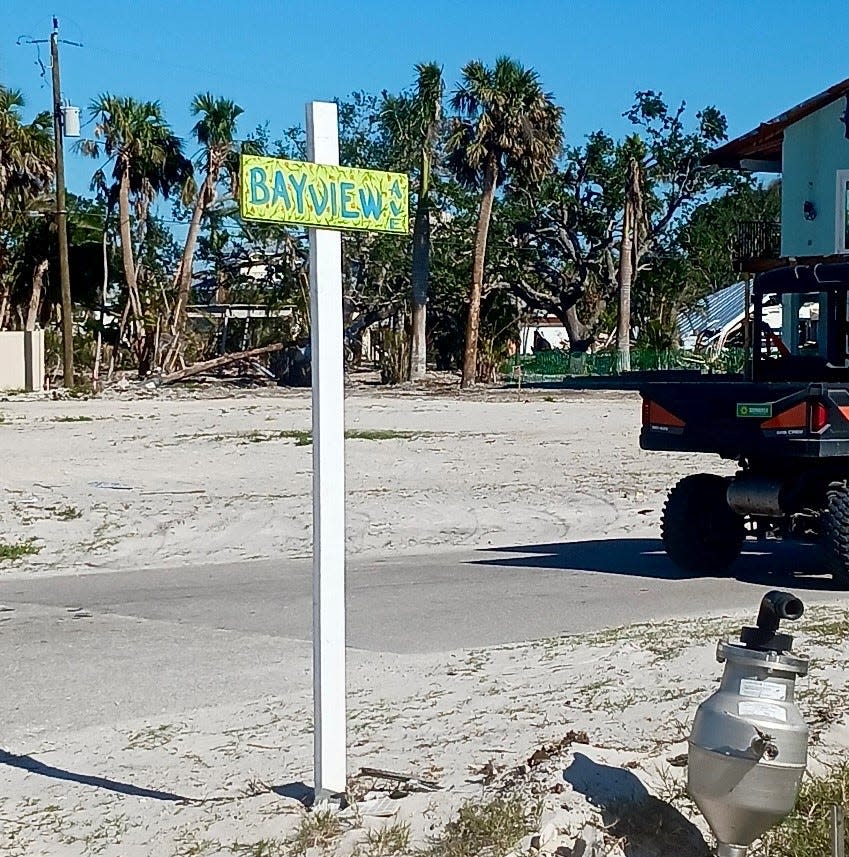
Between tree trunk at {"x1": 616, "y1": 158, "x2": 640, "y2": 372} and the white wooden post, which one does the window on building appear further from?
the white wooden post

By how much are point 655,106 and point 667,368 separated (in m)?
13.4

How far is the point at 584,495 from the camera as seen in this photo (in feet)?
56.0

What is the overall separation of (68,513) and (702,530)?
23.4 feet

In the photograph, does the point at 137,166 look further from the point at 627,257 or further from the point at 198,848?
the point at 198,848

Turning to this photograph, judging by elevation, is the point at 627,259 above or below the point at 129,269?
above

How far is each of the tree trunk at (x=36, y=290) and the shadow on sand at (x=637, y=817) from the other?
41839mm

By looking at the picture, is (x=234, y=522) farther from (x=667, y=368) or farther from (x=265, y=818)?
(x=667, y=368)

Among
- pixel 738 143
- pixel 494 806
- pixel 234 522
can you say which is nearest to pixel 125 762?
pixel 494 806

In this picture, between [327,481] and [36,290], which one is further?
[36,290]

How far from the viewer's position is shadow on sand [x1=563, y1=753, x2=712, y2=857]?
5.19m

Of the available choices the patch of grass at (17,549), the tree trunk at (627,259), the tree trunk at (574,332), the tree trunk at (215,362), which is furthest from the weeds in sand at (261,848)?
the tree trunk at (574,332)

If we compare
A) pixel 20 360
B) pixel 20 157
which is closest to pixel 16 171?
pixel 20 157

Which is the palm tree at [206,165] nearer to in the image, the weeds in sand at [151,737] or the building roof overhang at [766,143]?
the building roof overhang at [766,143]

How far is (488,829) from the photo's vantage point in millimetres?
5008
